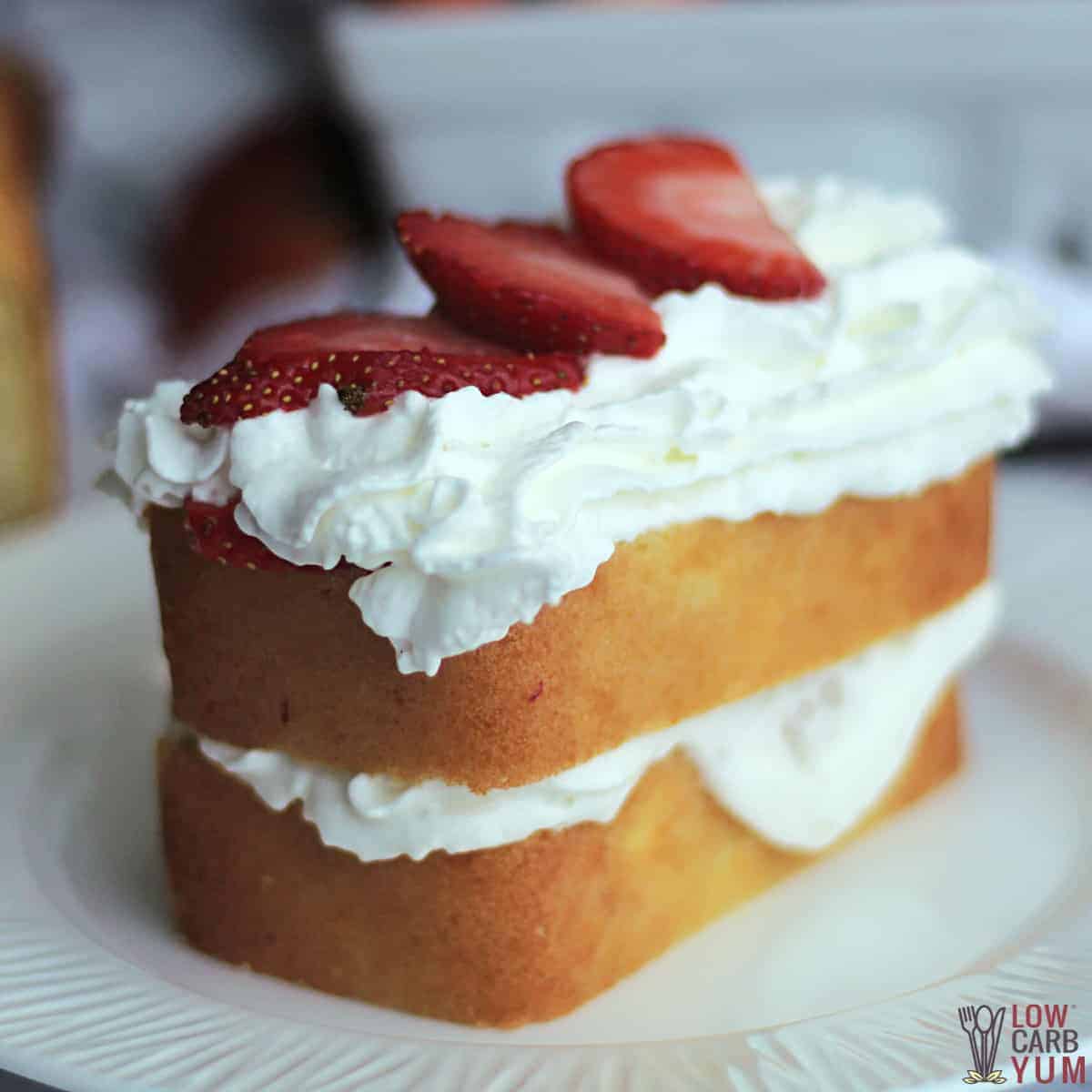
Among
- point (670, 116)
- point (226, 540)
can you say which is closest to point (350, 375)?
point (226, 540)

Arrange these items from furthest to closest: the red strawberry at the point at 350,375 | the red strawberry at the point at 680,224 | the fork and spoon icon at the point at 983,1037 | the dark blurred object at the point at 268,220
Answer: the dark blurred object at the point at 268,220, the red strawberry at the point at 680,224, the red strawberry at the point at 350,375, the fork and spoon icon at the point at 983,1037

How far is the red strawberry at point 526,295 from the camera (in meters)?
1.52

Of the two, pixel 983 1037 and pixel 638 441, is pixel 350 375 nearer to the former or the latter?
pixel 638 441

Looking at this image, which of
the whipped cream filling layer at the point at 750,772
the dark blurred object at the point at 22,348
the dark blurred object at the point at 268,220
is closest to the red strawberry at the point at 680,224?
the whipped cream filling layer at the point at 750,772

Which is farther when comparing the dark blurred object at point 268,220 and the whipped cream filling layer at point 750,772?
the dark blurred object at point 268,220

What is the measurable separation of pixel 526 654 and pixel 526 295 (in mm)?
334

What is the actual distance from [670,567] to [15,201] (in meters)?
2.02

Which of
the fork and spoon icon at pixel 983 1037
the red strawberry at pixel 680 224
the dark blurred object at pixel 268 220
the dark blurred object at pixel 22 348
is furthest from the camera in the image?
the dark blurred object at pixel 268 220

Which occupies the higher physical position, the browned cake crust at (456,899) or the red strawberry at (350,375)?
the red strawberry at (350,375)

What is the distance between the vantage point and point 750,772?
169 cm

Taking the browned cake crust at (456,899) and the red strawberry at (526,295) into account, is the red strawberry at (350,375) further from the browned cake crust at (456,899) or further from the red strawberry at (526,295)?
the browned cake crust at (456,899)

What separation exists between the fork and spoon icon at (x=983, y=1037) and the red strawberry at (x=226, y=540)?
0.66m

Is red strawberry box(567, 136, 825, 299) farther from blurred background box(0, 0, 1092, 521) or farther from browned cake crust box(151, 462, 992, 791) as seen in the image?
blurred background box(0, 0, 1092, 521)

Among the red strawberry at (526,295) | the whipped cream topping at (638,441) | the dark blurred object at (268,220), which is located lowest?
the dark blurred object at (268,220)
